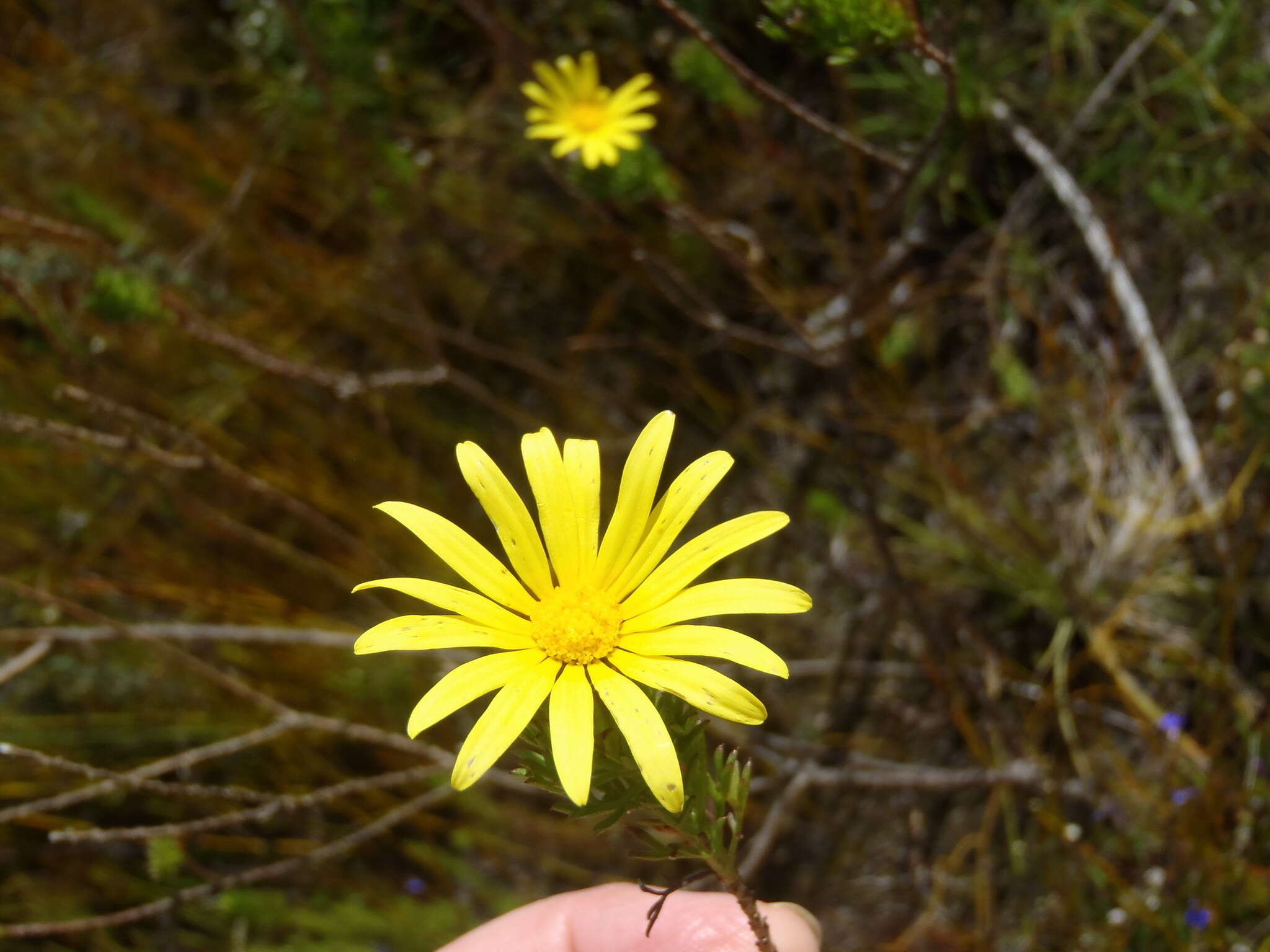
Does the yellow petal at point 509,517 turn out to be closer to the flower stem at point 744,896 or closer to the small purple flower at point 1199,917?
the flower stem at point 744,896

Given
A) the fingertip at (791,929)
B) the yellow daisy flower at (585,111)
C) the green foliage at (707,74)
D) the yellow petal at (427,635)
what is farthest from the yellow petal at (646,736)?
the green foliage at (707,74)

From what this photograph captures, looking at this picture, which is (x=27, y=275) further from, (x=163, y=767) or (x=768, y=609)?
(x=768, y=609)

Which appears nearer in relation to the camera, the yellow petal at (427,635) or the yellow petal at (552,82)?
the yellow petal at (427,635)

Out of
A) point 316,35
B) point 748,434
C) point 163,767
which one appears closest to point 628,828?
point 163,767

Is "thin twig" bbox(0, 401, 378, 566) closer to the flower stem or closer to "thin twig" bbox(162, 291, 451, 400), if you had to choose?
"thin twig" bbox(162, 291, 451, 400)

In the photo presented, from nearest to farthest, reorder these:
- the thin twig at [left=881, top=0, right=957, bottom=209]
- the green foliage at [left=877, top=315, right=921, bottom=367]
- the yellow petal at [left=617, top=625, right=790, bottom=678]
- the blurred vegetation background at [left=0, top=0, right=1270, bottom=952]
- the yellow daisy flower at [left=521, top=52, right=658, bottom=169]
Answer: the yellow petal at [left=617, top=625, right=790, bottom=678]
the thin twig at [left=881, top=0, right=957, bottom=209]
the yellow daisy flower at [left=521, top=52, right=658, bottom=169]
the blurred vegetation background at [left=0, top=0, right=1270, bottom=952]
the green foliage at [left=877, top=315, right=921, bottom=367]

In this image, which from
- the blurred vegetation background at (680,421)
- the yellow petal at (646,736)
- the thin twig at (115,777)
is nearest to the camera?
the yellow petal at (646,736)

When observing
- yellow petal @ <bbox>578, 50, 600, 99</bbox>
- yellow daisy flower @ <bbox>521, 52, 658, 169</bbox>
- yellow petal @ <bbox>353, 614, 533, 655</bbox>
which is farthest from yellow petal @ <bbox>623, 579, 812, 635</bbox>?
yellow petal @ <bbox>578, 50, 600, 99</bbox>

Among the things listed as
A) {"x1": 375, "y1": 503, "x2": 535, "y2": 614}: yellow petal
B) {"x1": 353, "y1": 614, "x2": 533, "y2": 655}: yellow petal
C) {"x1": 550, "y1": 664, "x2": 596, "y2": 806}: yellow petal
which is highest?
{"x1": 375, "y1": 503, "x2": 535, "y2": 614}: yellow petal
